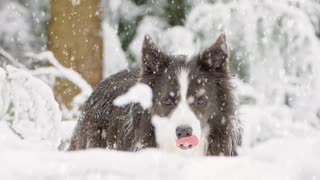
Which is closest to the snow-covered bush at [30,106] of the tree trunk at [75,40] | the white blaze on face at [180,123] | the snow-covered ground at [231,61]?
the snow-covered ground at [231,61]

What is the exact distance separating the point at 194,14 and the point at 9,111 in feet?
8.74

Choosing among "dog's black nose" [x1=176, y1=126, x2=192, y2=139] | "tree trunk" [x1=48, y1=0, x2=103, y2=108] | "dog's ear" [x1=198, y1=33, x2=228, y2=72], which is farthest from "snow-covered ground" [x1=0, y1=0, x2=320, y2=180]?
"dog's black nose" [x1=176, y1=126, x2=192, y2=139]

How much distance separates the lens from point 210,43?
25.8 feet

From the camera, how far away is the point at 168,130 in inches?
169

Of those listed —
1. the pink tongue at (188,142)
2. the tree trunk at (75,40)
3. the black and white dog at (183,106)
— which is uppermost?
the tree trunk at (75,40)

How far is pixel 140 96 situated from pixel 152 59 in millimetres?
340

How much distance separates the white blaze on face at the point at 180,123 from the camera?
13.5 ft

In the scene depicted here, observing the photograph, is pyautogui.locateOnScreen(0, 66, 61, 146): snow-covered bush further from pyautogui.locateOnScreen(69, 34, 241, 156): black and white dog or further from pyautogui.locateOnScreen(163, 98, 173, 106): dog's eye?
pyautogui.locateOnScreen(163, 98, 173, 106): dog's eye

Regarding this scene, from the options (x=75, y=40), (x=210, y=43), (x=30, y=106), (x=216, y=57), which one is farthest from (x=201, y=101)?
(x=210, y=43)

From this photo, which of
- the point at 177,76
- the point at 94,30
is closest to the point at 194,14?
the point at 94,30

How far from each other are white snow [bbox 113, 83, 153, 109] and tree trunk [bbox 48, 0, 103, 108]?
221cm

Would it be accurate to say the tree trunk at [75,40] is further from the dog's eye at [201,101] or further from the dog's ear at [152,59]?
the dog's eye at [201,101]

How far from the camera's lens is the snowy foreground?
1.72 meters

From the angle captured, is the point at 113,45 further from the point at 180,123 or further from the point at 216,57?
the point at 180,123
